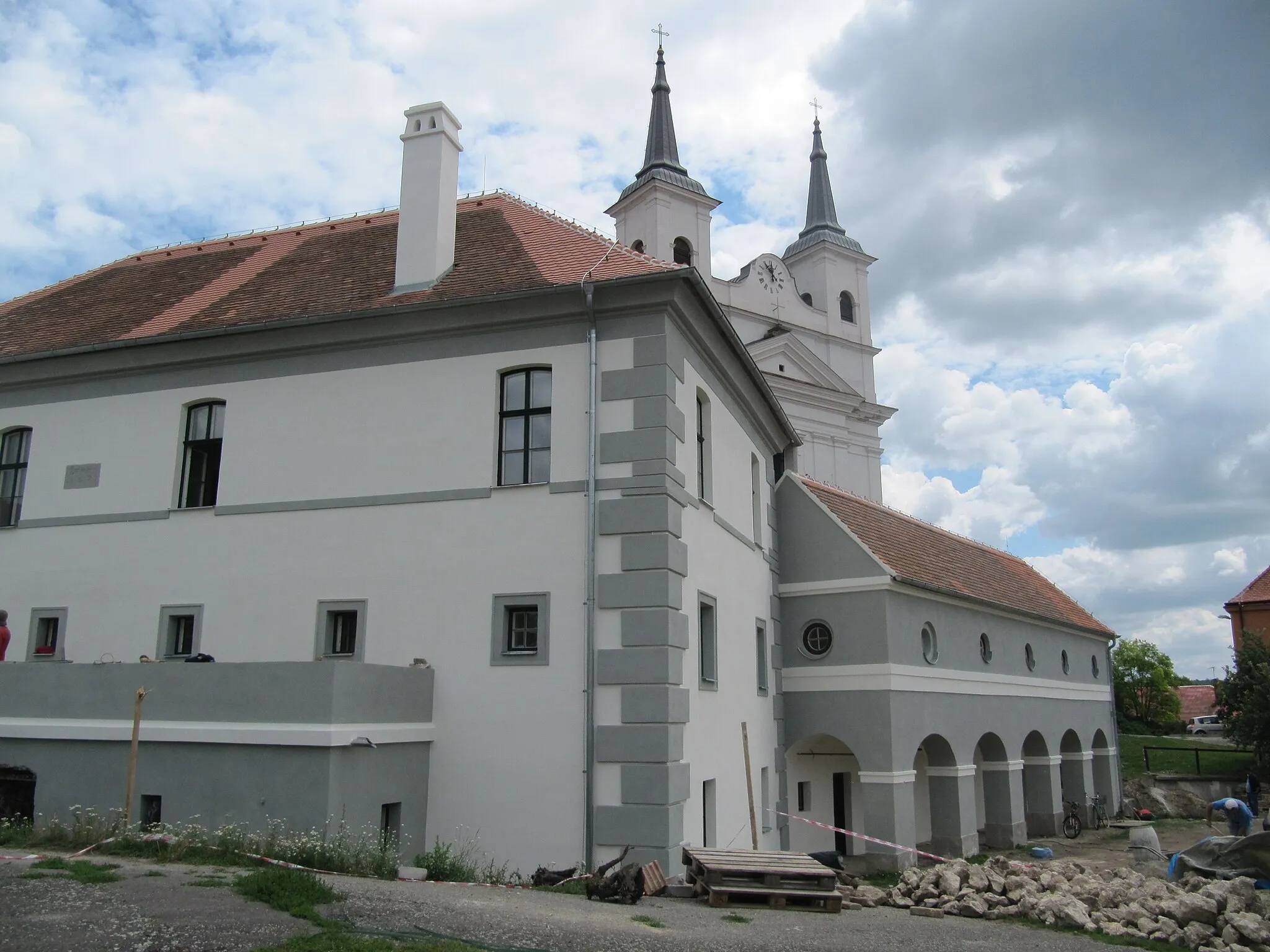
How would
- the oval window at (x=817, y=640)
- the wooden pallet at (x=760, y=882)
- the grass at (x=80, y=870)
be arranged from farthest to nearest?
the oval window at (x=817, y=640), the wooden pallet at (x=760, y=882), the grass at (x=80, y=870)

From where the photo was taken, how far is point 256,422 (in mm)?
17391

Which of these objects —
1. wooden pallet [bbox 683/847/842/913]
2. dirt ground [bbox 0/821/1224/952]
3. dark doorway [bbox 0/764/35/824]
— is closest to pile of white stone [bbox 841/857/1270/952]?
dirt ground [bbox 0/821/1224/952]

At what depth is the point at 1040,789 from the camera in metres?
29.0

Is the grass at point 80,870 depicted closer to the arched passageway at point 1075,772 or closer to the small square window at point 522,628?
the small square window at point 522,628

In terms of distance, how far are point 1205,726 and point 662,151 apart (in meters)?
49.7

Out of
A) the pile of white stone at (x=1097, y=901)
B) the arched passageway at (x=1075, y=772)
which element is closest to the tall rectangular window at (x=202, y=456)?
the pile of white stone at (x=1097, y=901)

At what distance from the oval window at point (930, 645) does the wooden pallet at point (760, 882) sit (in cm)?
954

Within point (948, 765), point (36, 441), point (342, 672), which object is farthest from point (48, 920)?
point (948, 765)

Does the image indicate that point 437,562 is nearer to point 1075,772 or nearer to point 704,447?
point 704,447

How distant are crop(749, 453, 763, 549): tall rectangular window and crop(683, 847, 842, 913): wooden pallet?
26.8ft

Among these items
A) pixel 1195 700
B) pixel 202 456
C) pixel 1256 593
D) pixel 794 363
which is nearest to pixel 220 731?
pixel 202 456

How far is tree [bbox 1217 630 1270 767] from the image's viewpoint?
126 feet

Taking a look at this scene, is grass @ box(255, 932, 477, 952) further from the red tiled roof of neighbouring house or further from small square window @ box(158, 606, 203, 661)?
the red tiled roof of neighbouring house

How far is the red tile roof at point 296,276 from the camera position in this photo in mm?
16906
